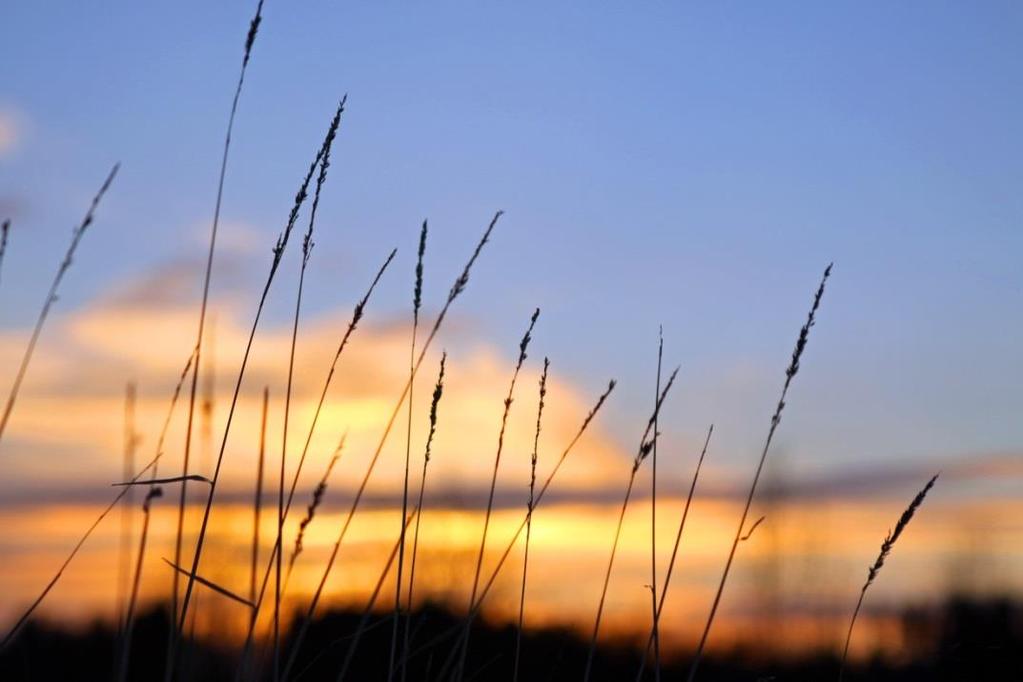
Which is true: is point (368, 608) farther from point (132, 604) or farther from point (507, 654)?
point (507, 654)

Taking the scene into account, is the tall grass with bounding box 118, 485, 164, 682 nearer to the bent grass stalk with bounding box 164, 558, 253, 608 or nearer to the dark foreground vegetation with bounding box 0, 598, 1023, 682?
the bent grass stalk with bounding box 164, 558, 253, 608

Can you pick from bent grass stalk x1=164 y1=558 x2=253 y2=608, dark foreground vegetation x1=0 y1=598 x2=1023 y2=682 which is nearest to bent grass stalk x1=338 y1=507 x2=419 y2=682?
bent grass stalk x1=164 y1=558 x2=253 y2=608

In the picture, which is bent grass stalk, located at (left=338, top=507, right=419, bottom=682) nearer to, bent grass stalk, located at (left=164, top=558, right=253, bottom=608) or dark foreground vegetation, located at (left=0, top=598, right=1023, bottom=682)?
bent grass stalk, located at (left=164, top=558, right=253, bottom=608)

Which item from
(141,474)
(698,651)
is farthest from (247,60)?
(698,651)

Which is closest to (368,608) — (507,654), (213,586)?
(213,586)

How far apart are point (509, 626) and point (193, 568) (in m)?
5.46

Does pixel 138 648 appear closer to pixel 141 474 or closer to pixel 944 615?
pixel 944 615

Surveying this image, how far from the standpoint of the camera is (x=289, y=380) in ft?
9.92

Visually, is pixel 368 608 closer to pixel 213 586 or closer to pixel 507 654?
pixel 213 586

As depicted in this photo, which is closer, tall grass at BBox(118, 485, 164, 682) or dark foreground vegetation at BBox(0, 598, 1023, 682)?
tall grass at BBox(118, 485, 164, 682)

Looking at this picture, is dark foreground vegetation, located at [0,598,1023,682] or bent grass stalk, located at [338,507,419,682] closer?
bent grass stalk, located at [338,507,419,682]

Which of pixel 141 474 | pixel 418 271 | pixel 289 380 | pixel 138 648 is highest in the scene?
pixel 418 271

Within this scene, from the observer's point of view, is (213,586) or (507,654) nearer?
(213,586)

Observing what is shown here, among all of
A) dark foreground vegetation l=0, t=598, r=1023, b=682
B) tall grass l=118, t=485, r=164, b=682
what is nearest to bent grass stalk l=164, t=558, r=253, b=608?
tall grass l=118, t=485, r=164, b=682
